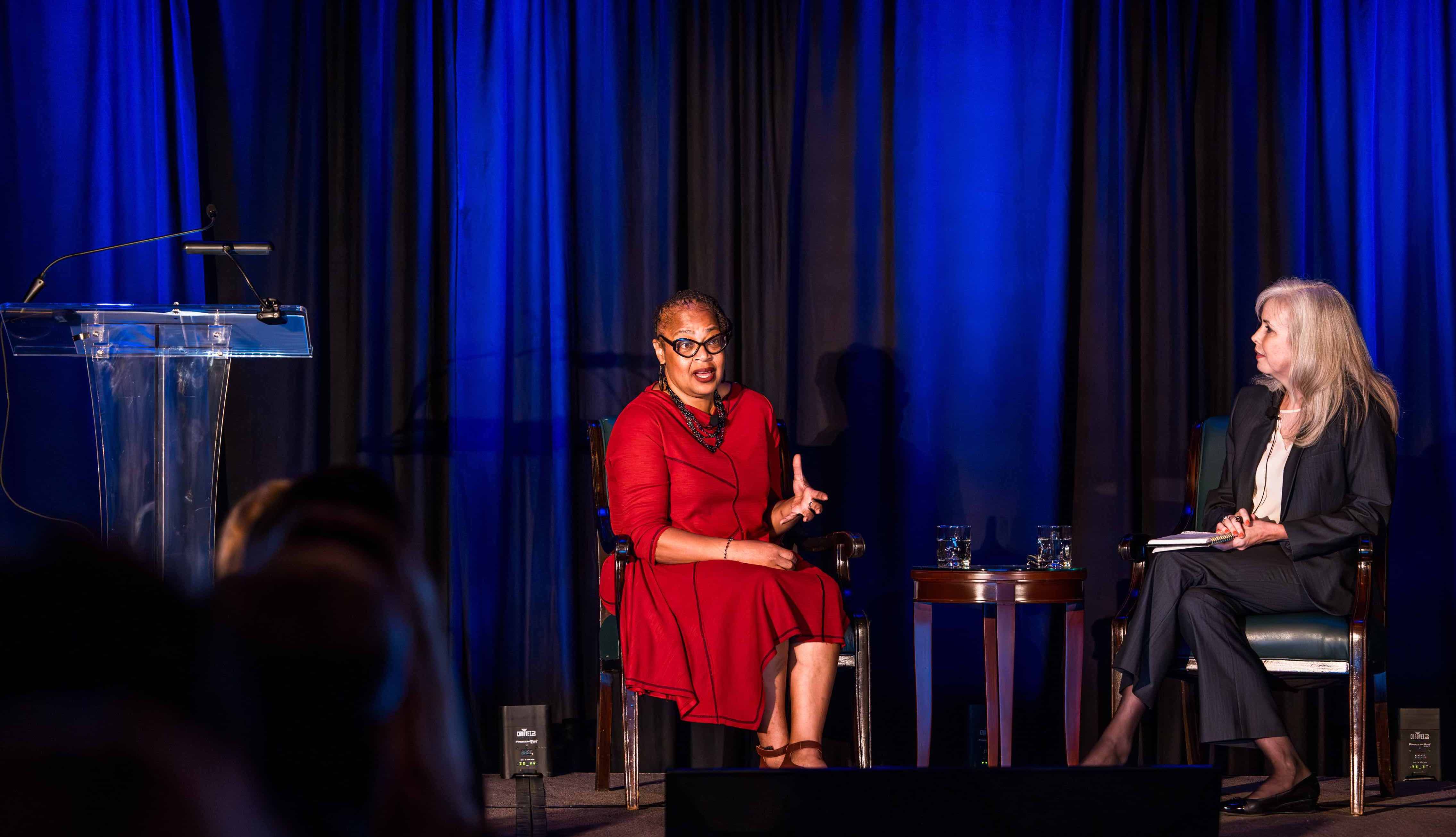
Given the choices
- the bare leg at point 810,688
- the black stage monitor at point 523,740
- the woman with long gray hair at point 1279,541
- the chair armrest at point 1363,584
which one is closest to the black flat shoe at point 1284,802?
the woman with long gray hair at point 1279,541

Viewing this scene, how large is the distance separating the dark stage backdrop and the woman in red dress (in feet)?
1.95

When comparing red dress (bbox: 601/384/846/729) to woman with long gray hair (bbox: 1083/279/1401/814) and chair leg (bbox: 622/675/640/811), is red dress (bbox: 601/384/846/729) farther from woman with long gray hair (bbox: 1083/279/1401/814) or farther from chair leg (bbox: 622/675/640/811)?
woman with long gray hair (bbox: 1083/279/1401/814)

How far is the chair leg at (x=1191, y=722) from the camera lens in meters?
3.55

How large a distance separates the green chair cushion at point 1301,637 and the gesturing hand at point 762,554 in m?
1.27

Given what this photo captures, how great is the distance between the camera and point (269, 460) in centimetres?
392

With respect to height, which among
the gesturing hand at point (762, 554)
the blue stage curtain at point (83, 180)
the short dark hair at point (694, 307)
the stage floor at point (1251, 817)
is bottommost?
the stage floor at point (1251, 817)

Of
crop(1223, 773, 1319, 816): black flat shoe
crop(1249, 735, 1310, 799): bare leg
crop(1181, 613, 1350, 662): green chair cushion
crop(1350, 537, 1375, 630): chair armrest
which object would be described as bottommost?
crop(1223, 773, 1319, 816): black flat shoe

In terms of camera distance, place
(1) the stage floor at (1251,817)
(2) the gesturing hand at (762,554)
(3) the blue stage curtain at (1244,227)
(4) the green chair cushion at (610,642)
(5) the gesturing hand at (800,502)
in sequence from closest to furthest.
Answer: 1. (1) the stage floor at (1251,817)
2. (2) the gesturing hand at (762,554)
3. (5) the gesturing hand at (800,502)
4. (4) the green chair cushion at (610,642)
5. (3) the blue stage curtain at (1244,227)

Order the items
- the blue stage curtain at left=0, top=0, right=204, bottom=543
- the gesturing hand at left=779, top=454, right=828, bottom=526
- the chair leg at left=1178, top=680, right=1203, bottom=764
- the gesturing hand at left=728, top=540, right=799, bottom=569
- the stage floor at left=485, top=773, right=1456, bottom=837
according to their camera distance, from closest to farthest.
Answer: the stage floor at left=485, top=773, right=1456, bottom=837 → the gesturing hand at left=728, top=540, right=799, bottom=569 → the gesturing hand at left=779, top=454, right=828, bottom=526 → the chair leg at left=1178, top=680, right=1203, bottom=764 → the blue stage curtain at left=0, top=0, right=204, bottom=543

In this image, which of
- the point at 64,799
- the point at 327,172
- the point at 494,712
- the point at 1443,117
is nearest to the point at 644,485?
the point at 494,712

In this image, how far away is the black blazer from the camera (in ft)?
10.6

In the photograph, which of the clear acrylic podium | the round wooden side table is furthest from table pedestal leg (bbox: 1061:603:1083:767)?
the clear acrylic podium

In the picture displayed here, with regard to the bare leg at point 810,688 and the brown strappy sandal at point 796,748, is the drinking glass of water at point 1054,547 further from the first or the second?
the brown strappy sandal at point 796,748

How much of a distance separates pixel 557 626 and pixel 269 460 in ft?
3.65
